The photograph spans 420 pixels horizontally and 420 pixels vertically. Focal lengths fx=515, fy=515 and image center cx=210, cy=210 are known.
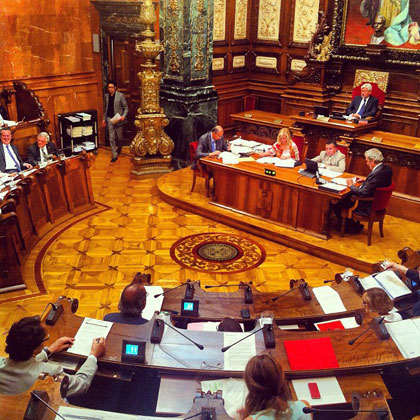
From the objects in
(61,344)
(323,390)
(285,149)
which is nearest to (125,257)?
(285,149)

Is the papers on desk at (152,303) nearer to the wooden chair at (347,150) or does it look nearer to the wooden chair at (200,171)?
the wooden chair at (200,171)

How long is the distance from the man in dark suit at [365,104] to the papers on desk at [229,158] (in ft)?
8.03

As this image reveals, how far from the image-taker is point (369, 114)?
878 cm

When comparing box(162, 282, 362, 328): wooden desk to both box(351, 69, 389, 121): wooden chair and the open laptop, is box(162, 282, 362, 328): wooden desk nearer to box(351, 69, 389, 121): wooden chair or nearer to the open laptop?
the open laptop

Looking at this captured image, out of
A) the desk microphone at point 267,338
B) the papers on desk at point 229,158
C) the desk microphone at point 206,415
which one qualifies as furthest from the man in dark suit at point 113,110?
the desk microphone at point 206,415

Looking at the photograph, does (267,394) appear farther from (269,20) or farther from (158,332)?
(269,20)

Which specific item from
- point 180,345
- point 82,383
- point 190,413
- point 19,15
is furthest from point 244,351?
point 19,15

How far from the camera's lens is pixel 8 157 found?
7.15 meters

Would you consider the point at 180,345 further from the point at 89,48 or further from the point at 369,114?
the point at 89,48

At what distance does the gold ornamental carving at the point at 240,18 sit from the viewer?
35.1ft

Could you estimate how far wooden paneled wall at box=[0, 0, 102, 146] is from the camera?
29.3 ft

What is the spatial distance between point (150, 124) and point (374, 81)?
4.29m

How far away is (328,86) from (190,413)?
8.65 m

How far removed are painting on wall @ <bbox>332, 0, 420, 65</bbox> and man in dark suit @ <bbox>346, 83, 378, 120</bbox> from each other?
0.98 metres
